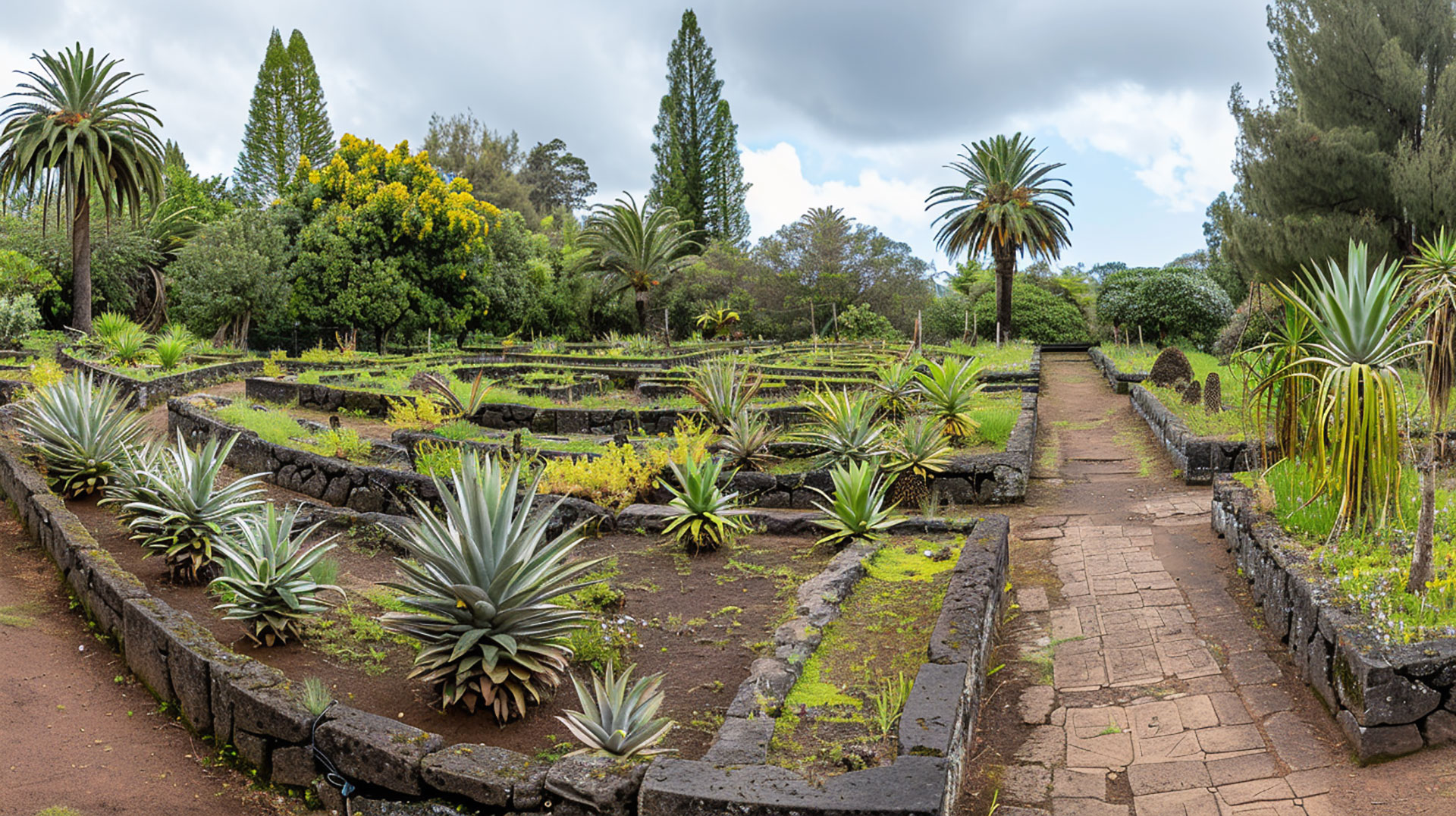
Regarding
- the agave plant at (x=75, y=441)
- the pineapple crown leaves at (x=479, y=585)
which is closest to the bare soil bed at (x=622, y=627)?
the pineapple crown leaves at (x=479, y=585)

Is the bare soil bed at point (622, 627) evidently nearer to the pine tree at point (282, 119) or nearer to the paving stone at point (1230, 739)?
the paving stone at point (1230, 739)

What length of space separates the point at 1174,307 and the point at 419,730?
86.0ft

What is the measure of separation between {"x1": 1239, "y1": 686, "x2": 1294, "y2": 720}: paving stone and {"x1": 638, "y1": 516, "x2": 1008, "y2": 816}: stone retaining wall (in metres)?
1.30

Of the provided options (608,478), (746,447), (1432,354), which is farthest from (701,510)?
(1432,354)

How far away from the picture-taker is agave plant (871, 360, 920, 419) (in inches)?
441

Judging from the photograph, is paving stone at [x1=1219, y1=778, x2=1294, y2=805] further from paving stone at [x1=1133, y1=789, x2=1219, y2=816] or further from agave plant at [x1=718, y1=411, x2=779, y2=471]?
agave plant at [x1=718, y1=411, x2=779, y2=471]

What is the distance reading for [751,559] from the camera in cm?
673

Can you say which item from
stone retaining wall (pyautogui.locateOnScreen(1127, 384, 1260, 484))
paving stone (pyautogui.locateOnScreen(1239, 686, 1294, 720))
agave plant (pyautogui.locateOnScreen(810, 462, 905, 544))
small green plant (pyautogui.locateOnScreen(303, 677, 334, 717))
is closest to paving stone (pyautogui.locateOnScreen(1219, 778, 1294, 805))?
paving stone (pyautogui.locateOnScreen(1239, 686, 1294, 720))

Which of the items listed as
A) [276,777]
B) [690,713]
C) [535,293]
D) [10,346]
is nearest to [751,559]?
[690,713]

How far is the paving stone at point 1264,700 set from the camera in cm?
472

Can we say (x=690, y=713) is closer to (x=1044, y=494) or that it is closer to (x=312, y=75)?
(x=1044, y=494)

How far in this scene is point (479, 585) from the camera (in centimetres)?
446

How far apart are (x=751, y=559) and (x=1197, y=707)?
294 centimetres

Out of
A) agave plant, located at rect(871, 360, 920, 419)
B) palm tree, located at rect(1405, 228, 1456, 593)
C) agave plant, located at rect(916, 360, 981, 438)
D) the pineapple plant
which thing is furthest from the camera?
agave plant, located at rect(871, 360, 920, 419)
